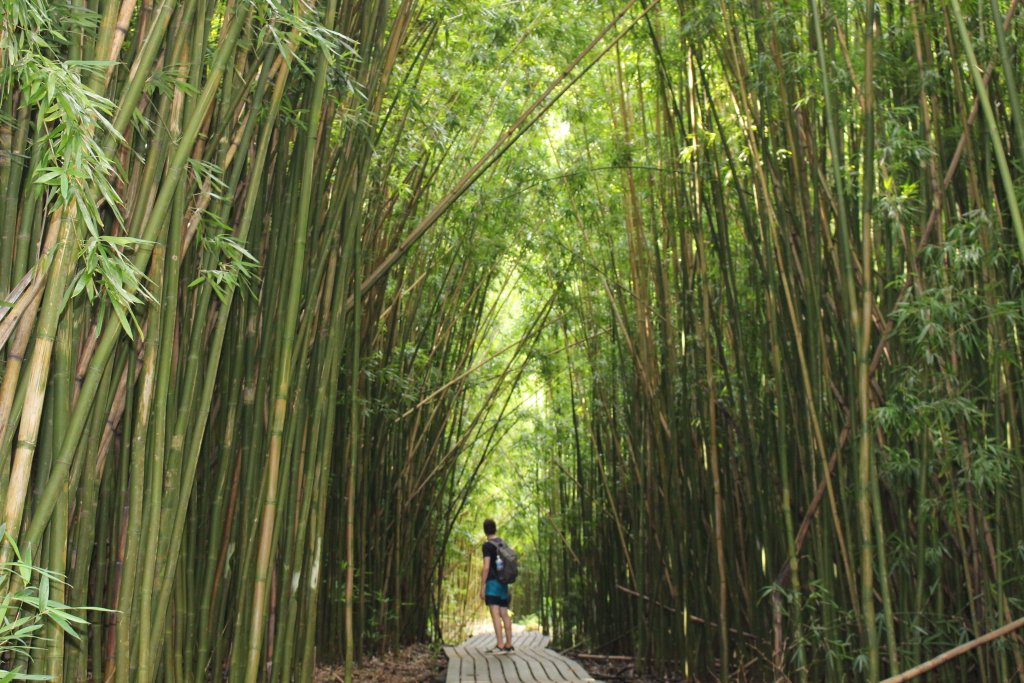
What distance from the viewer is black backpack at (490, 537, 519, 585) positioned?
5.35 meters

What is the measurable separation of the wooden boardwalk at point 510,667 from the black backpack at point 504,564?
0.45 metres

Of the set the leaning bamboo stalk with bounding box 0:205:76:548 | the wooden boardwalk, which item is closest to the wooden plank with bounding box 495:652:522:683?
the wooden boardwalk

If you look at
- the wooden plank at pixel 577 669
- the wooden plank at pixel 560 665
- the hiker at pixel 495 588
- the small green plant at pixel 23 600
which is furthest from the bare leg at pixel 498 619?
the small green plant at pixel 23 600

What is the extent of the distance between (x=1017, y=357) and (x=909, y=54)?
1.14 m

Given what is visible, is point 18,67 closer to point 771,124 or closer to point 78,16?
point 78,16

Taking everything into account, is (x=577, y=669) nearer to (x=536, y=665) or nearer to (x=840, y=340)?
(x=536, y=665)

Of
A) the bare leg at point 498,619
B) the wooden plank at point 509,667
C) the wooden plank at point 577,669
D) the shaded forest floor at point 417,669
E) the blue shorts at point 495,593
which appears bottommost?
the shaded forest floor at point 417,669

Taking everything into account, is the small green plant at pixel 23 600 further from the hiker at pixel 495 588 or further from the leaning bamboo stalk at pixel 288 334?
the hiker at pixel 495 588

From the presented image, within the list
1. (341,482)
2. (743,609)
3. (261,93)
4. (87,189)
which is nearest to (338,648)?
(341,482)

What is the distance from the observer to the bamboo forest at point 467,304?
1.67 metres

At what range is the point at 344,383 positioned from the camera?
14.8 feet

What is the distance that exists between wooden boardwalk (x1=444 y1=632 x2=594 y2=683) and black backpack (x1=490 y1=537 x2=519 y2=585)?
1.47 ft

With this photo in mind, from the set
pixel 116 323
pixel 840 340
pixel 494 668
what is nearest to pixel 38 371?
pixel 116 323

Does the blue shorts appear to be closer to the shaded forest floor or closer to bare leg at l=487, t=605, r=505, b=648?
bare leg at l=487, t=605, r=505, b=648
